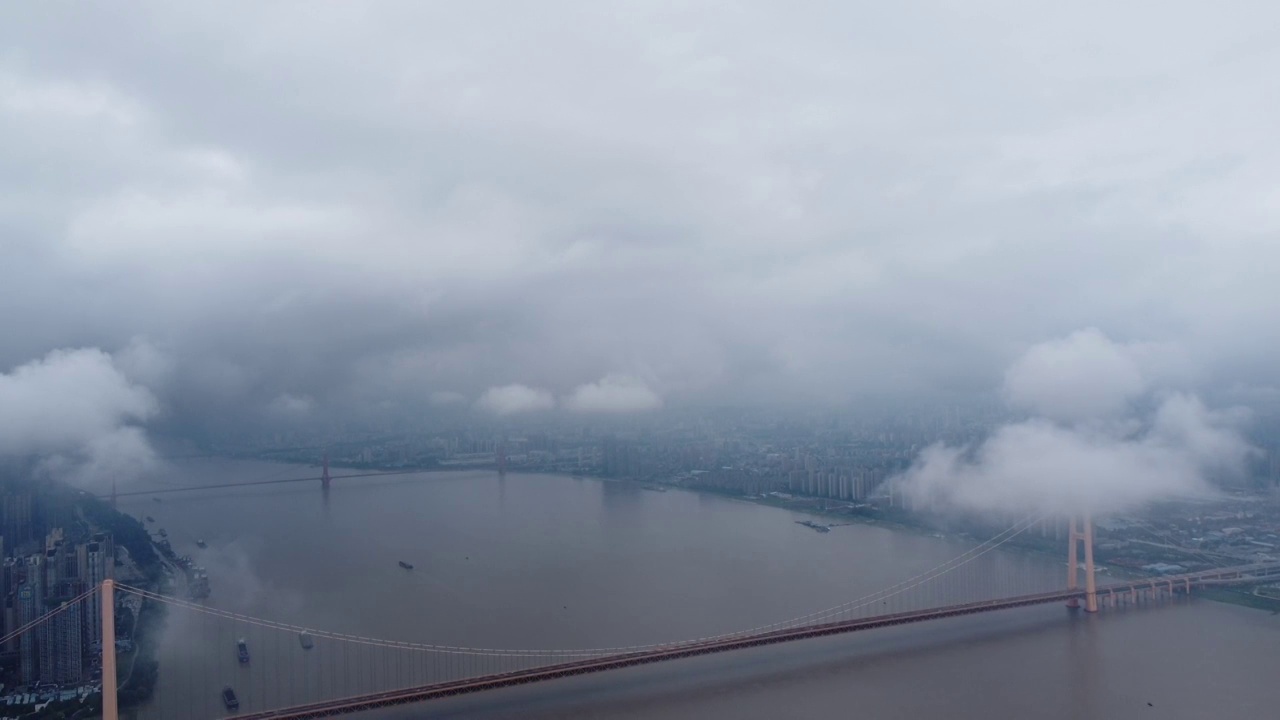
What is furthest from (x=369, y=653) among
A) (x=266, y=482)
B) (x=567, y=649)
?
(x=266, y=482)

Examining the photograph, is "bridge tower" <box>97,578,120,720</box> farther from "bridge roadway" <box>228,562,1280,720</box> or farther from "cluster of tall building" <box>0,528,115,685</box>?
"bridge roadway" <box>228,562,1280,720</box>

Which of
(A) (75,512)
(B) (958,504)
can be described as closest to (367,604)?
(A) (75,512)

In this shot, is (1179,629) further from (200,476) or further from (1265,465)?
(200,476)

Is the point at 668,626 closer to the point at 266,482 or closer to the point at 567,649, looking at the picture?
the point at 567,649

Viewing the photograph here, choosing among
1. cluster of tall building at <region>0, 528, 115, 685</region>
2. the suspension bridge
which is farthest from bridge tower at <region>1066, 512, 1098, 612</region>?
cluster of tall building at <region>0, 528, 115, 685</region>

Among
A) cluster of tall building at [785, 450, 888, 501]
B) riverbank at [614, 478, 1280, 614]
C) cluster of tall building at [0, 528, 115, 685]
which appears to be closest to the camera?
cluster of tall building at [0, 528, 115, 685]

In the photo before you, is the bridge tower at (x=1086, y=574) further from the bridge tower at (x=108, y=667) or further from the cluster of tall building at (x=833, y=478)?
the bridge tower at (x=108, y=667)

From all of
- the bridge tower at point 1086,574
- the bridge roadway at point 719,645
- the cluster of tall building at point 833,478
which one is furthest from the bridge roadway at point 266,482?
the bridge tower at point 1086,574
